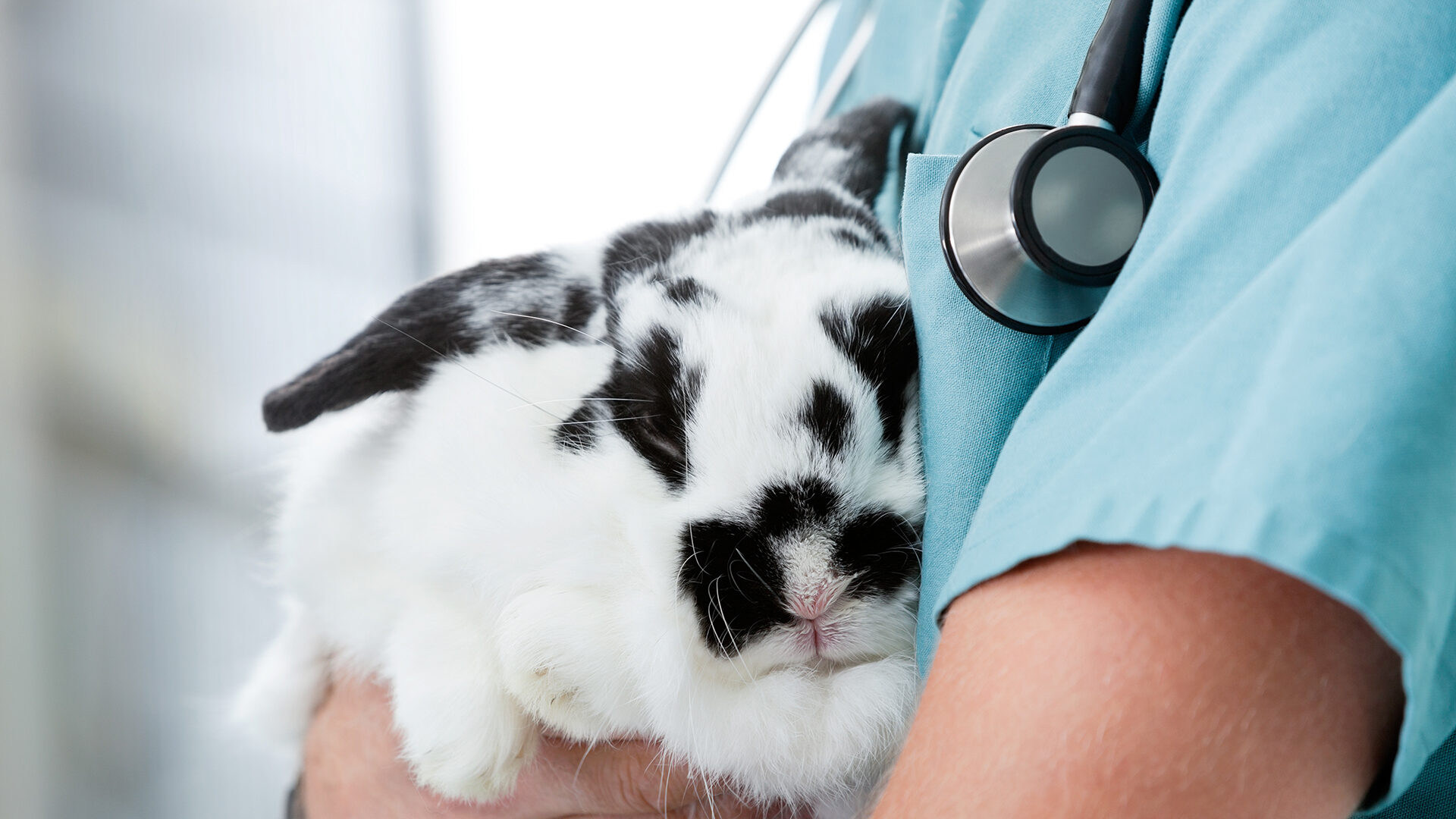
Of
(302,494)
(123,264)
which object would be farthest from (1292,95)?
(123,264)

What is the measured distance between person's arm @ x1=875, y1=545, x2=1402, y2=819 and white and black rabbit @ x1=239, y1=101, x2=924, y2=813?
19 cm

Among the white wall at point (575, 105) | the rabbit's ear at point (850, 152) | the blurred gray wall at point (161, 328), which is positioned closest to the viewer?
the rabbit's ear at point (850, 152)

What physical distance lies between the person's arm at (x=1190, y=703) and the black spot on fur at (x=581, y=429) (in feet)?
1.20

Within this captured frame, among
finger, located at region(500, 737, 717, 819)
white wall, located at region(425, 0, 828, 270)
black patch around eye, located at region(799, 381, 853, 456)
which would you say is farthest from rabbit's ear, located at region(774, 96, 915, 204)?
white wall, located at region(425, 0, 828, 270)

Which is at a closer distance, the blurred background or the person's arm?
the person's arm

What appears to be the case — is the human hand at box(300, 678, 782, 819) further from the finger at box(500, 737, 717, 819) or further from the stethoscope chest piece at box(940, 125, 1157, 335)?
the stethoscope chest piece at box(940, 125, 1157, 335)

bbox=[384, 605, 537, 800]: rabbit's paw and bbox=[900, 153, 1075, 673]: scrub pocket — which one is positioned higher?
bbox=[900, 153, 1075, 673]: scrub pocket

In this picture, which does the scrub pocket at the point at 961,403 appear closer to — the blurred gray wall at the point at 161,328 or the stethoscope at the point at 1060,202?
the stethoscope at the point at 1060,202

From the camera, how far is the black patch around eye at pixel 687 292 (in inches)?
26.4

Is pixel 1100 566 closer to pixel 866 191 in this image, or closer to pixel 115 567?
pixel 866 191

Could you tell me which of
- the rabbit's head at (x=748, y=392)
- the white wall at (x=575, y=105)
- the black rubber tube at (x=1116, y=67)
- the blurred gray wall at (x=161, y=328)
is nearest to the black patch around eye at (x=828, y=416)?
the rabbit's head at (x=748, y=392)

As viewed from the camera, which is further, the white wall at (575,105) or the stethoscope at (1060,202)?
the white wall at (575,105)

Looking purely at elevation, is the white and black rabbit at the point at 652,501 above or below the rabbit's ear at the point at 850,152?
below

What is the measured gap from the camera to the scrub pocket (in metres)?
0.55
